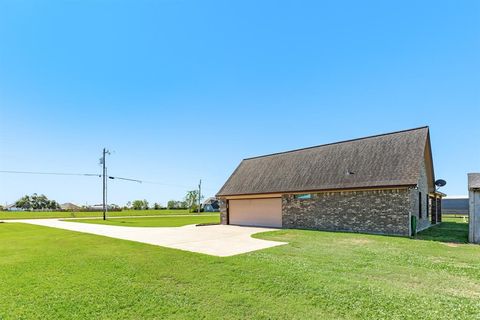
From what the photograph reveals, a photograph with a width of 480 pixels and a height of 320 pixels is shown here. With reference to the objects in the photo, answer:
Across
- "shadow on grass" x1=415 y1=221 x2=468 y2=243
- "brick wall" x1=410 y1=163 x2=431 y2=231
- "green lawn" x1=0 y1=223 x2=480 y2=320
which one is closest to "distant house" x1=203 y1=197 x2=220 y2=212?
"brick wall" x1=410 y1=163 x2=431 y2=231

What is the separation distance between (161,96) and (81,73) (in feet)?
16.2

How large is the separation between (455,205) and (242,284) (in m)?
46.0

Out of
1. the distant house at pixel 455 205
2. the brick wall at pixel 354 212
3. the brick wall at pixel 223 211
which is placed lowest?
the distant house at pixel 455 205

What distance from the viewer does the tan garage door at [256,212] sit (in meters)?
19.5

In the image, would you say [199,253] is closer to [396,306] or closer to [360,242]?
[396,306]

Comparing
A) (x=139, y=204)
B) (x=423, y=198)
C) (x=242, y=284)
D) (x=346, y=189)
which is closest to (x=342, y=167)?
(x=346, y=189)

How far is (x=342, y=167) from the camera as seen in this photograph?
17156 millimetres

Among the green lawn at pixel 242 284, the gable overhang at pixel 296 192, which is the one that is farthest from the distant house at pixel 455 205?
the green lawn at pixel 242 284

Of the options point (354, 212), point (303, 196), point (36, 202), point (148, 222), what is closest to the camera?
point (354, 212)

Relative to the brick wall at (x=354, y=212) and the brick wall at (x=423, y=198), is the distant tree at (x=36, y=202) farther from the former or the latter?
the brick wall at (x=423, y=198)

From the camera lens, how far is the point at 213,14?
13.9 metres

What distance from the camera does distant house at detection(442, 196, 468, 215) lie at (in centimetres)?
3619

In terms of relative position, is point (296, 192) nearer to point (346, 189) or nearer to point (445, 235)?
point (346, 189)

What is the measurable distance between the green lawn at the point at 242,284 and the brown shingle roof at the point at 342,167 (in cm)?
591
